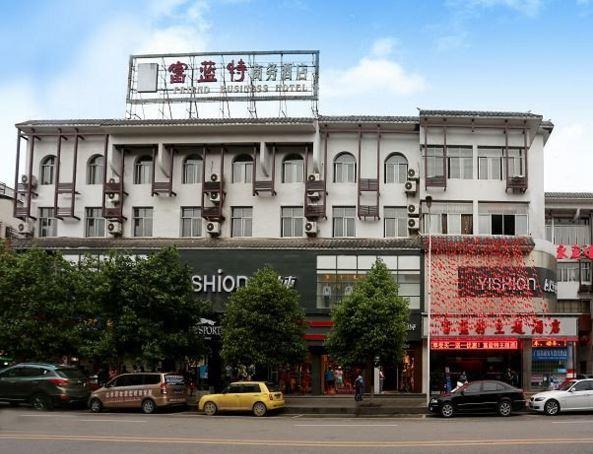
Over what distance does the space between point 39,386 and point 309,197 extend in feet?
50.9

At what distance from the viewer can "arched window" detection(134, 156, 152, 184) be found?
38.2 m

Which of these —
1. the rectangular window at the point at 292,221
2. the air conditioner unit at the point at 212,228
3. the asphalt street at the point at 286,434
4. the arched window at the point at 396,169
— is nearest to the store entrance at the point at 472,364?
the arched window at the point at 396,169

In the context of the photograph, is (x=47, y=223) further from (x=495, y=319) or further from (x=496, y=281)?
(x=495, y=319)

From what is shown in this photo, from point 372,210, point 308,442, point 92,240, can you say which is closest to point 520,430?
point 308,442

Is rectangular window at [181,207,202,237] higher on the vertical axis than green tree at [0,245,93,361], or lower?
higher

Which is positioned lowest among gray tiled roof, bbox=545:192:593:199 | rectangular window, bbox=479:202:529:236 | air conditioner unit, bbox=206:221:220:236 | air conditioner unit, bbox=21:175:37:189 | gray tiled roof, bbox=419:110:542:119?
air conditioner unit, bbox=206:221:220:236

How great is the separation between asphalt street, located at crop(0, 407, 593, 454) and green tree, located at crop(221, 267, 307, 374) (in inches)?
199

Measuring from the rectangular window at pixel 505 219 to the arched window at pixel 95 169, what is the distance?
19.4 metres

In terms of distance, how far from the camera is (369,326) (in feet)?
95.1

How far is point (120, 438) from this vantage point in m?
17.5

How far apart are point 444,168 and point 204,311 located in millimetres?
13414

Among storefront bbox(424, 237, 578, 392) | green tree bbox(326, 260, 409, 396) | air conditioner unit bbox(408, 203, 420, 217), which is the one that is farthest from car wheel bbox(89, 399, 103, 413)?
air conditioner unit bbox(408, 203, 420, 217)

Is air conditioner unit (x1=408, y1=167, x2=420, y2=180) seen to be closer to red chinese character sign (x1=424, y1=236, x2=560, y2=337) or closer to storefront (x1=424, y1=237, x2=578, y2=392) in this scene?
red chinese character sign (x1=424, y1=236, x2=560, y2=337)

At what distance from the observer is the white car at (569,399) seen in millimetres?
24766
